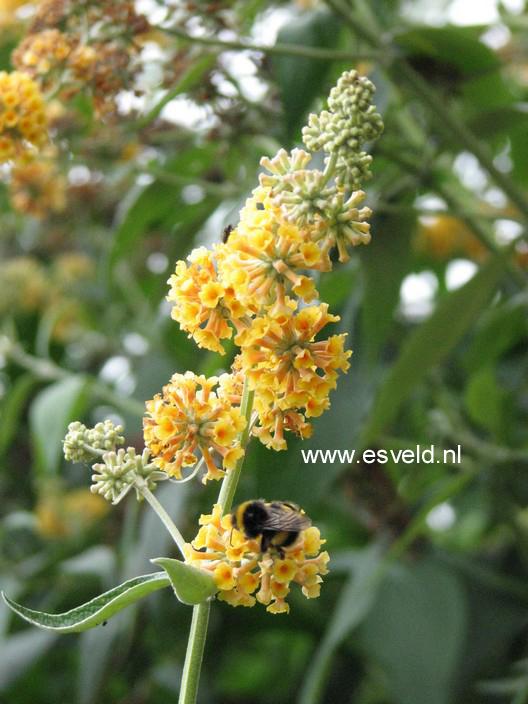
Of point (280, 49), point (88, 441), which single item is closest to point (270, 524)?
point (88, 441)

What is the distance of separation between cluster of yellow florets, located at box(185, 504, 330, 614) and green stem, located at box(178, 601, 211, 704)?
1cm

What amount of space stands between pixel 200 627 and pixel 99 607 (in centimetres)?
6

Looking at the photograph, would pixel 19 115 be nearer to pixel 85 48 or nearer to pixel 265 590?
pixel 85 48

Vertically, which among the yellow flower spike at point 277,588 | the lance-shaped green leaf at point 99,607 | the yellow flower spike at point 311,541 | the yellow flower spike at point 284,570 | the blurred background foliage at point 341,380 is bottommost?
the blurred background foliage at point 341,380

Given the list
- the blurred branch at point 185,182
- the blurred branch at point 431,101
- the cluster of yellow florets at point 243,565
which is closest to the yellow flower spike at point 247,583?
the cluster of yellow florets at point 243,565

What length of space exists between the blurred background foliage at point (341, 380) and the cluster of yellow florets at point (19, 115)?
62 mm

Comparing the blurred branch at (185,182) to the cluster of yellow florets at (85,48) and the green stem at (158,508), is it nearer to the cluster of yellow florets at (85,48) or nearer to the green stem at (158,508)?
the cluster of yellow florets at (85,48)

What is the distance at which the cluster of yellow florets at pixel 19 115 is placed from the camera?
0.84 meters

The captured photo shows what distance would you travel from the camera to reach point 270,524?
53 centimetres

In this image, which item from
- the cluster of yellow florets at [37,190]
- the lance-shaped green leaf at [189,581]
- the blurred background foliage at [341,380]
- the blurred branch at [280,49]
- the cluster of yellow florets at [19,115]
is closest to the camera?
the lance-shaped green leaf at [189,581]

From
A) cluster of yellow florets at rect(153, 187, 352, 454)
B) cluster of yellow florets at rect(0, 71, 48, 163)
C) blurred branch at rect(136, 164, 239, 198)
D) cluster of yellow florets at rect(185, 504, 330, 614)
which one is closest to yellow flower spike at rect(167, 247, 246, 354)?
cluster of yellow florets at rect(153, 187, 352, 454)

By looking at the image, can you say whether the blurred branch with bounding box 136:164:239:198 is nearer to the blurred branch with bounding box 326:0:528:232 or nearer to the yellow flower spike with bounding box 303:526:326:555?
the blurred branch with bounding box 326:0:528:232

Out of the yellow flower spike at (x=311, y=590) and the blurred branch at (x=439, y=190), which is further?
the blurred branch at (x=439, y=190)

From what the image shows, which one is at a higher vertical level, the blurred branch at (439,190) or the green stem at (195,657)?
the green stem at (195,657)
